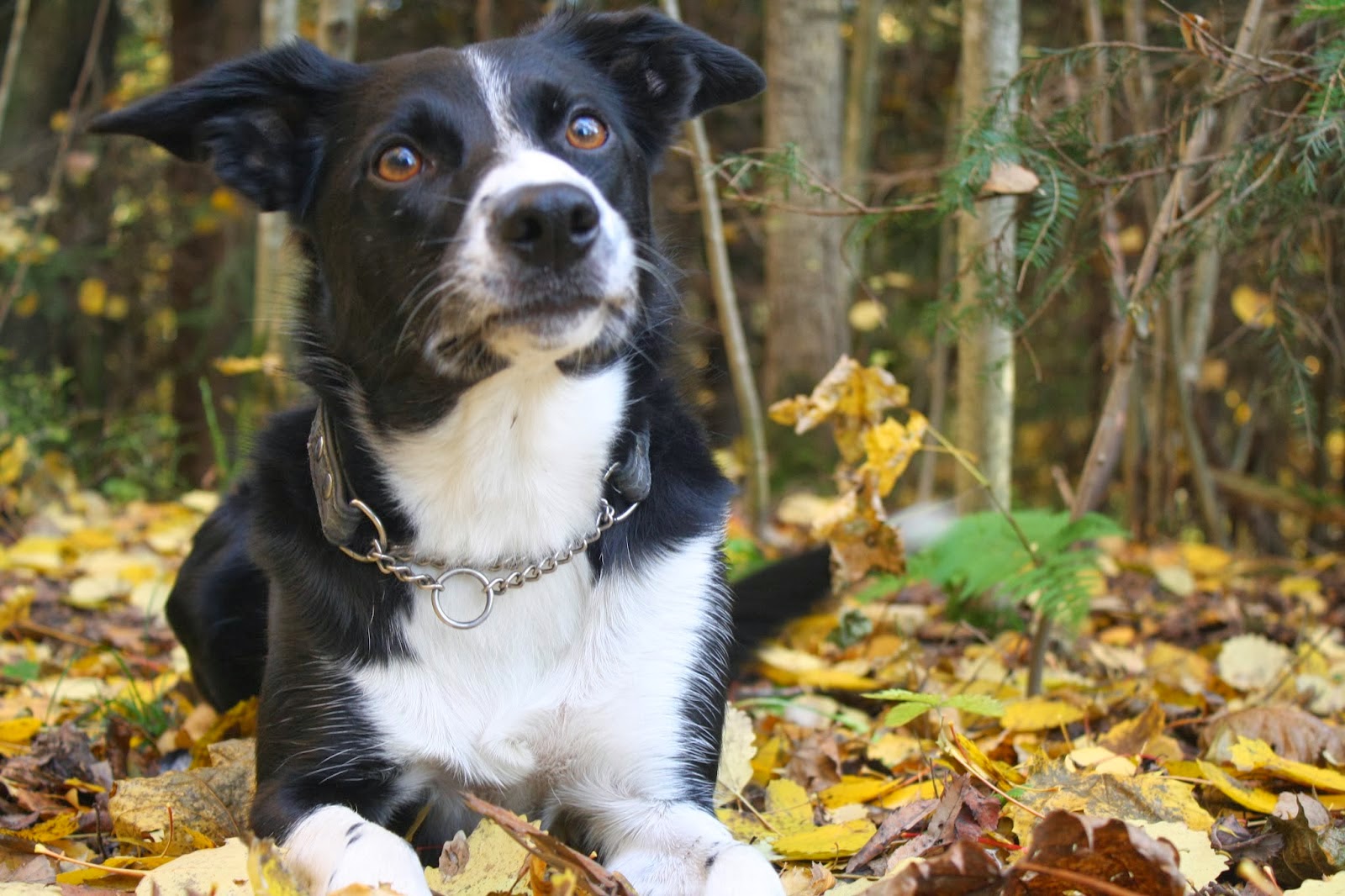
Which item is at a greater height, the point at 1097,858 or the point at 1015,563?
the point at 1097,858

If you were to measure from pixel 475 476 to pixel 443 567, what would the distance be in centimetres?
18

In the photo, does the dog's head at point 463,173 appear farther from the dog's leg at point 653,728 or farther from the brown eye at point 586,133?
the dog's leg at point 653,728

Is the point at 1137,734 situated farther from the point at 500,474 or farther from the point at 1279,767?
the point at 500,474

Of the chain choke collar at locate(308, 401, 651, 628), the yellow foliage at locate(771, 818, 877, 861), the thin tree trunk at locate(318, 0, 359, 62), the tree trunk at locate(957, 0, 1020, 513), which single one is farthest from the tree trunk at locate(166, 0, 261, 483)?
the yellow foliage at locate(771, 818, 877, 861)

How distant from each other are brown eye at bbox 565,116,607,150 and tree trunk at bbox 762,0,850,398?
3298 mm

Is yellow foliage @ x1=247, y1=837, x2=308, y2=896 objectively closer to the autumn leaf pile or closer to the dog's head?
the autumn leaf pile

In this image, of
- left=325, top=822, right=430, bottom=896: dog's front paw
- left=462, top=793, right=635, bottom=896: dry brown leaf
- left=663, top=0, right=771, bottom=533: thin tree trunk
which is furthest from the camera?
left=663, top=0, right=771, bottom=533: thin tree trunk

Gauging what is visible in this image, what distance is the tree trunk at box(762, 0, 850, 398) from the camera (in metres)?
5.68

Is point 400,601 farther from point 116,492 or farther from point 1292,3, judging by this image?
point 116,492

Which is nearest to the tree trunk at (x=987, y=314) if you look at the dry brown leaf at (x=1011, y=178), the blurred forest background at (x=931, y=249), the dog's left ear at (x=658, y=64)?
the blurred forest background at (x=931, y=249)

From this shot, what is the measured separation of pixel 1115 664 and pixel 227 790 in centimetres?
231

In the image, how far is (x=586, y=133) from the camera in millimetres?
2369

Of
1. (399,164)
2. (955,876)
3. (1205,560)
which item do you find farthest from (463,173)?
(1205,560)

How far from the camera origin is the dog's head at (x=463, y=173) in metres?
2.08
